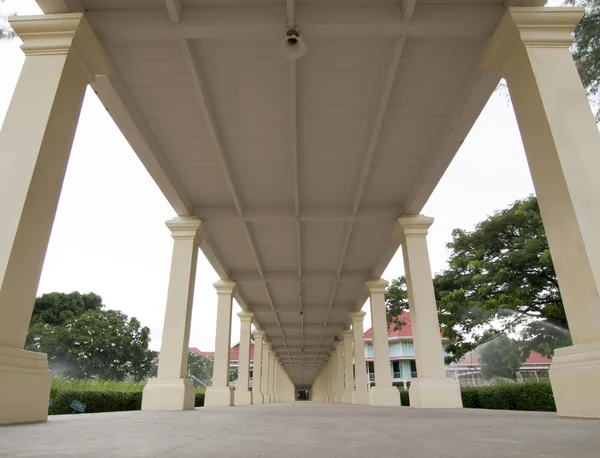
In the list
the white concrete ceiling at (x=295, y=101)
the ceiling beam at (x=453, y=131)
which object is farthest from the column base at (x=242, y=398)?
the ceiling beam at (x=453, y=131)

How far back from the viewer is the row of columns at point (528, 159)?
3.47m

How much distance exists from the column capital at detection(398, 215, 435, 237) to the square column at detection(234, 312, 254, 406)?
34.3 ft

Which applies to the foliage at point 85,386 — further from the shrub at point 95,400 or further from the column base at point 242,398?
the column base at point 242,398

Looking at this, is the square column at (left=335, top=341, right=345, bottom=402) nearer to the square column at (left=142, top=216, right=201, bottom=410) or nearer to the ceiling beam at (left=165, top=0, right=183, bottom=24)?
the square column at (left=142, top=216, right=201, bottom=410)

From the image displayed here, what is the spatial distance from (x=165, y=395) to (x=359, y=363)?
10846mm

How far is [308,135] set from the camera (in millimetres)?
6660

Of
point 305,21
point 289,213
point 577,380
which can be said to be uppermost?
point 305,21

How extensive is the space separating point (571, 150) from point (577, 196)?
50cm

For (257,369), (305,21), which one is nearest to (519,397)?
(305,21)

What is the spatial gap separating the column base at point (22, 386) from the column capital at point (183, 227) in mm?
4956

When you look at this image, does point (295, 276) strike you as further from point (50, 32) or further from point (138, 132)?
point (50, 32)

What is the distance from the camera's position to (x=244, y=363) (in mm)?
16812

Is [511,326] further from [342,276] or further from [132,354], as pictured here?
[132,354]

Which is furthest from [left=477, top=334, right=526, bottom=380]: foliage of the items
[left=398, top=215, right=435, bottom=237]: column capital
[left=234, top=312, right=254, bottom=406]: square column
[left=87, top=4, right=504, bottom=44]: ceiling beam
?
[left=87, top=4, right=504, bottom=44]: ceiling beam
